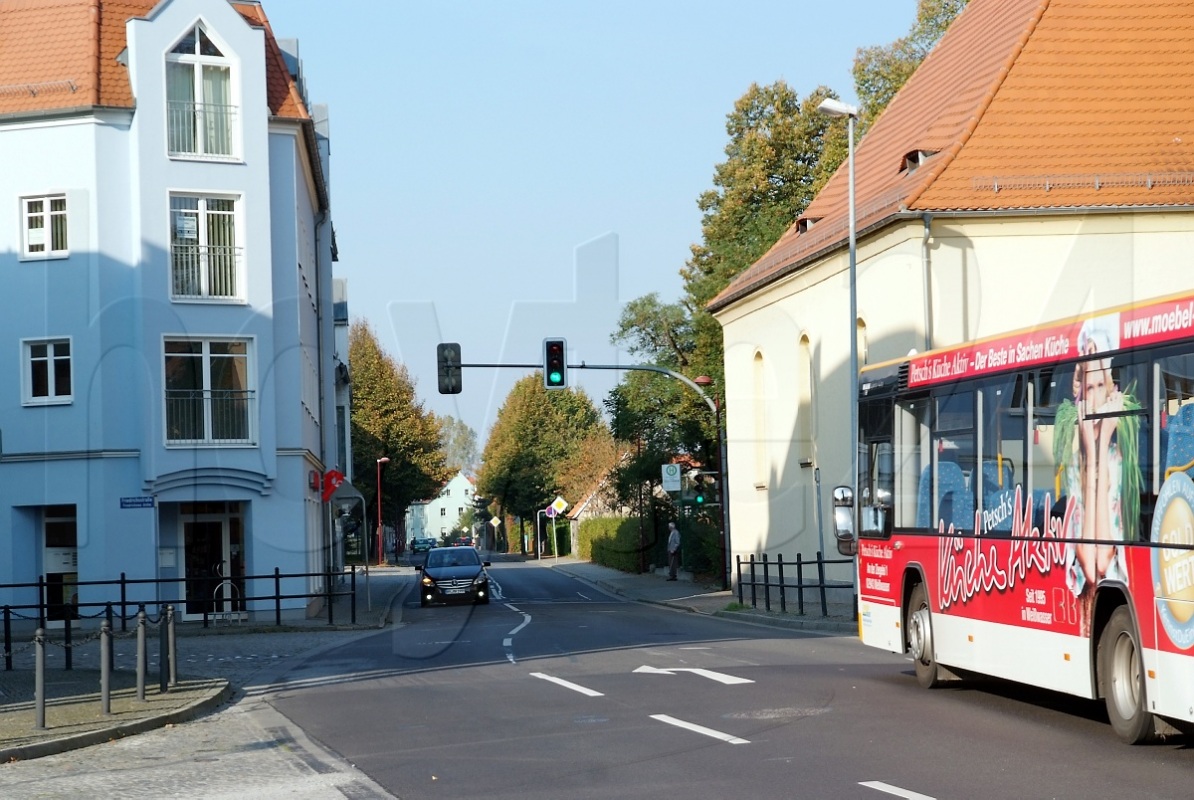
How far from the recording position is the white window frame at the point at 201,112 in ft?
107

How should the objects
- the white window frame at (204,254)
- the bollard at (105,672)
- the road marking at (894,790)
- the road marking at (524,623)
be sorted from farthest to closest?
1. the white window frame at (204,254)
2. the road marking at (524,623)
3. the bollard at (105,672)
4. the road marking at (894,790)

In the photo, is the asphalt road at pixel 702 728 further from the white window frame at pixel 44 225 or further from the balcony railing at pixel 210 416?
the white window frame at pixel 44 225

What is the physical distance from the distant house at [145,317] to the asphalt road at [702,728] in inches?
497

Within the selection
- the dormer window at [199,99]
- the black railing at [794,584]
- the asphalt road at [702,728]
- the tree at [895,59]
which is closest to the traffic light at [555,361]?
the black railing at [794,584]

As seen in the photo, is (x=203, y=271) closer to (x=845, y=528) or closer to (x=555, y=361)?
(x=555, y=361)

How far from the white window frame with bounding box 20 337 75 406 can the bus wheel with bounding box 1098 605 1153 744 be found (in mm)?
26646

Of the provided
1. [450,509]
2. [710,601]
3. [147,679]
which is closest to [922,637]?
[147,679]

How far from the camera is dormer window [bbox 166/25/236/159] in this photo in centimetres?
3269

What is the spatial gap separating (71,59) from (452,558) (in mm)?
15277

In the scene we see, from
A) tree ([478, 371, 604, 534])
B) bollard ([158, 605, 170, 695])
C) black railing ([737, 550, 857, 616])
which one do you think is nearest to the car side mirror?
bollard ([158, 605, 170, 695])

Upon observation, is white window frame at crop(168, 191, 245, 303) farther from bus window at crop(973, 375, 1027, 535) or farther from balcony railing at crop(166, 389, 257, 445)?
bus window at crop(973, 375, 1027, 535)

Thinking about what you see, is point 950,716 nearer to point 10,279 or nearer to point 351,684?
point 351,684

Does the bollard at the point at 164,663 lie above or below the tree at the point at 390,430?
below

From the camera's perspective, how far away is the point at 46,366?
3291 centimetres
